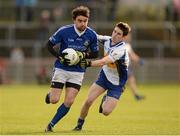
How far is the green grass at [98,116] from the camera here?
48.7 ft

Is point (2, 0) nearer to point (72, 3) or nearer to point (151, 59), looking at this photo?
point (72, 3)

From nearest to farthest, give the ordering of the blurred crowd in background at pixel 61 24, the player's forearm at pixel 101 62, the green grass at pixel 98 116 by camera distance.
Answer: the player's forearm at pixel 101 62
the green grass at pixel 98 116
the blurred crowd in background at pixel 61 24

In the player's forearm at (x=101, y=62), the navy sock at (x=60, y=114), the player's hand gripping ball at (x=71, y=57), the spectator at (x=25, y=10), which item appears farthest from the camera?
the spectator at (x=25, y=10)

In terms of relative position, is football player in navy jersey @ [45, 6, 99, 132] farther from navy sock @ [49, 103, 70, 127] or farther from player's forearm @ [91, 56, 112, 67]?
player's forearm @ [91, 56, 112, 67]

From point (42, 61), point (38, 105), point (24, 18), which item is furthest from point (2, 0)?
point (38, 105)

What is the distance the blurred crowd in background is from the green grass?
629 centimetres

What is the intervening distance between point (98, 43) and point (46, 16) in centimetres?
2206

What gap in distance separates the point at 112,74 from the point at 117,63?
278mm

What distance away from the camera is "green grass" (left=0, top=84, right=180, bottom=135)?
14.9 meters

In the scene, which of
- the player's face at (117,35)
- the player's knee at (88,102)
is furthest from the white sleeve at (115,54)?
the player's knee at (88,102)

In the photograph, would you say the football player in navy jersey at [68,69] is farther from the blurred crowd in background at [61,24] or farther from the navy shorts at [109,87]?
the blurred crowd in background at [61,24]

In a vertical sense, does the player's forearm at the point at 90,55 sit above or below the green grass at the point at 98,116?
above

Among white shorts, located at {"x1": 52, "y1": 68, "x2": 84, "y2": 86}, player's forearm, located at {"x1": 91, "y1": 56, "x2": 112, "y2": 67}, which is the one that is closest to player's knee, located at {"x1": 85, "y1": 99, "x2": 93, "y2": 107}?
white shorts, located at {"x1": 52, "y1": 68, "x2": 84, "y2": 86}

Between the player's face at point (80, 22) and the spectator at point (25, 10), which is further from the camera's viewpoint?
the spectator at point (25, 10)
